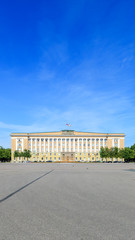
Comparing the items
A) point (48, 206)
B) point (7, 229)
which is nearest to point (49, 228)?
point (7, 229)

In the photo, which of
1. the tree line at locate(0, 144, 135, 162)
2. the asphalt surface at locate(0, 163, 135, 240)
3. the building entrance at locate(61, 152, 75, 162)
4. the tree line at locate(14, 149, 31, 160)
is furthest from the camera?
the building entrance at locate(61, 152, 75, 162)

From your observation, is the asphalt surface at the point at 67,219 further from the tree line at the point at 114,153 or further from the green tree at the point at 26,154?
the green tree at the point at 26,154

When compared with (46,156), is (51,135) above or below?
above

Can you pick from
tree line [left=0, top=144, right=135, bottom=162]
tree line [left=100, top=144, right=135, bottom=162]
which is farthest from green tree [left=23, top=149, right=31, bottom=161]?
tree line [left=100, top=144, right=135, bottom=162]

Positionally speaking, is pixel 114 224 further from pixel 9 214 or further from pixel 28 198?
pixel 28 198

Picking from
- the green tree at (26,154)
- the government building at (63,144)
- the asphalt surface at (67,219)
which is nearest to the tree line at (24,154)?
the green tree at (26,154)

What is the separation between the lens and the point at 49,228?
208 inches

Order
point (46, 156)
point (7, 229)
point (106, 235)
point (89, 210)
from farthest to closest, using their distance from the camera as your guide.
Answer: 1. point (46, 156)
2. point (89, 210)
3. point (7, 229)
4. point (106, 235)

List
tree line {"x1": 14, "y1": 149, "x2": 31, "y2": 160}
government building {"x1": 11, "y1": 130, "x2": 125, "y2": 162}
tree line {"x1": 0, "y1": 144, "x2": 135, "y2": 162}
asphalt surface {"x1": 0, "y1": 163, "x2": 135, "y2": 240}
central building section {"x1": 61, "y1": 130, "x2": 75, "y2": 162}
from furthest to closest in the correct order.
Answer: government building {"x1": 11, "y1": 130, "x2": 125, "y2": 162}
central building section {"x1": 61, "y1": 130, "x2": 75, "y2": 162}
tree line {"x1": 14, "y1": 149, "x2": 31, "y2": 160}
tree line {"x1": 0, "y1": 144, "x2": 135, "y2": 162}
asphalt surface {"x1": 0, "y1": 163, "x2": 135, "y2": 240}

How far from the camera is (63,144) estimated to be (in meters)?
121

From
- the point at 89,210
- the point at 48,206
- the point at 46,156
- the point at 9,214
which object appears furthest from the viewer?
the point at 46,156

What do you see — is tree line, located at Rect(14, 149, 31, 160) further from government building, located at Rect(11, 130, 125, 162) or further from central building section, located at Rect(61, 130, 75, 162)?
central building section, located at Rect(61, 130, 75, 162)

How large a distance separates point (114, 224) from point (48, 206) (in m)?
2.89

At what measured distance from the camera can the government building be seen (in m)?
119
